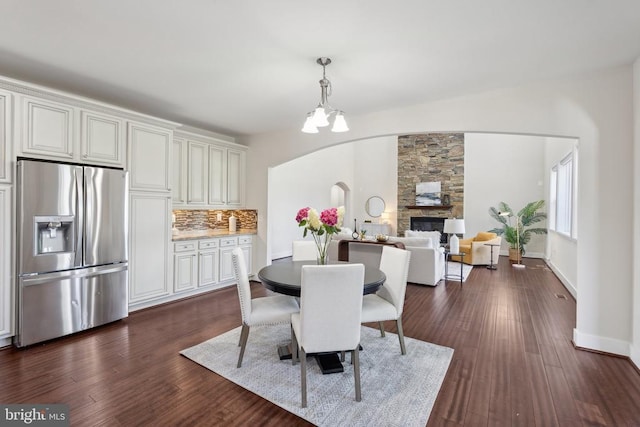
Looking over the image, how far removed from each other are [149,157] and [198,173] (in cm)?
92

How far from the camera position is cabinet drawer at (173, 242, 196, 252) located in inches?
163

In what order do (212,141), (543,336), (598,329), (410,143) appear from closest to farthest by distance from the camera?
(598,329)
(543,336)
(212,141)
(410,143)

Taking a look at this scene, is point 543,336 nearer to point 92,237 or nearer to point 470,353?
point 470,353

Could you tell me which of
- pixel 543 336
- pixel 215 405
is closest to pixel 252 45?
pixel 215 405

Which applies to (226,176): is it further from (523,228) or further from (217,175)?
(523,228)

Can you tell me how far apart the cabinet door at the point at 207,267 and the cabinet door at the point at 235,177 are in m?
0.99

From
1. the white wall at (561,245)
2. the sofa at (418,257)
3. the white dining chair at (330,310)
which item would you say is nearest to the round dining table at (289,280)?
the white dining chair at (330,310)

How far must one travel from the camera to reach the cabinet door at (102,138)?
318 cm

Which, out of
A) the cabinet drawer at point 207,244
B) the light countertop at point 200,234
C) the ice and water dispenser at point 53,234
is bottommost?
the cabinet drawer at point 207,244

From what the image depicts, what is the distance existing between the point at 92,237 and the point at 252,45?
2501 millimetres

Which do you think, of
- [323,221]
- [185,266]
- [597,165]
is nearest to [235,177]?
[185,266]

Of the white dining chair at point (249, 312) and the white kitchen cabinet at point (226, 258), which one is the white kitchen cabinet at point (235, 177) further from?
the white dining chair at point (249, 312)

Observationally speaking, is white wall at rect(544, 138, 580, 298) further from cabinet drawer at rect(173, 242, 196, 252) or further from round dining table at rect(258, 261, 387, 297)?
cabinet drawer at rect(173, 242, 196, 252)

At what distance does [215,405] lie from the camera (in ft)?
6.55
